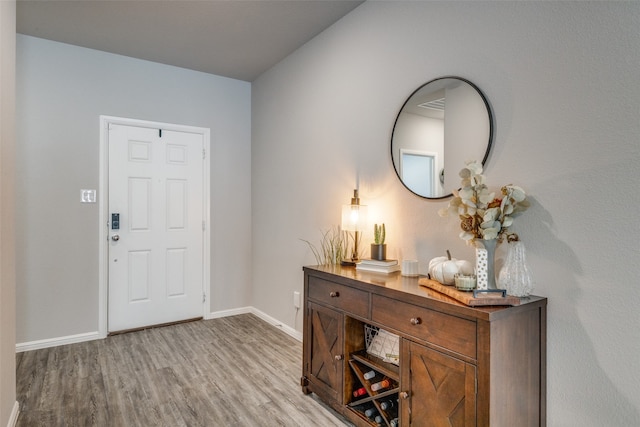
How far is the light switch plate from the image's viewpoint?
11.4 feet

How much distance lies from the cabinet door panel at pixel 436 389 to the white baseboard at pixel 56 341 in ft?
9.93

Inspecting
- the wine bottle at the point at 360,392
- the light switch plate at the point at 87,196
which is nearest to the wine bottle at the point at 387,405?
the wine bottle at the point at 360,392

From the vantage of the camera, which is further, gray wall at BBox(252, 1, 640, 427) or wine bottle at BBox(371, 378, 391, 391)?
wine bottle at BBox(371, 378, 391, 391)

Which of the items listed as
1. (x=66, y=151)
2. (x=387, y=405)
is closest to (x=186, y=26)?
(x=66, y=151)

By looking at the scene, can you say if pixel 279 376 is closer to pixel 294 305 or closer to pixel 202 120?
pixel 294 305

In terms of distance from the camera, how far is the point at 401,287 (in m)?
1.87

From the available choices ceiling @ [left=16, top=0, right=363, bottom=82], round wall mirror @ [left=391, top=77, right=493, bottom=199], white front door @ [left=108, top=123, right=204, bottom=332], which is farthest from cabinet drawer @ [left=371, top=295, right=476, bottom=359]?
white front door @ [left=108, top=123, right=204, bottom=332]

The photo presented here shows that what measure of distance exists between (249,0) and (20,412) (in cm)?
299

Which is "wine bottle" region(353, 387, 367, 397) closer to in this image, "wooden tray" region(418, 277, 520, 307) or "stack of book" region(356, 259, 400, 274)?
"stack of book" region(356, 259, 400, 274)

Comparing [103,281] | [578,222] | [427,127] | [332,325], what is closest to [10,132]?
[103,281]

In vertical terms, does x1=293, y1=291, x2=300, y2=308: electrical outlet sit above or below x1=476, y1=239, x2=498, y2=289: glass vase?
below

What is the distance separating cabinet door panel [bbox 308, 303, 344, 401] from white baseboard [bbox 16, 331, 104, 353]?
229 centimetres

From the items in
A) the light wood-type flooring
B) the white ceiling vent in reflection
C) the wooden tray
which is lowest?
the light wood-type flooring

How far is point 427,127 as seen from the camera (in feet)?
7.28
